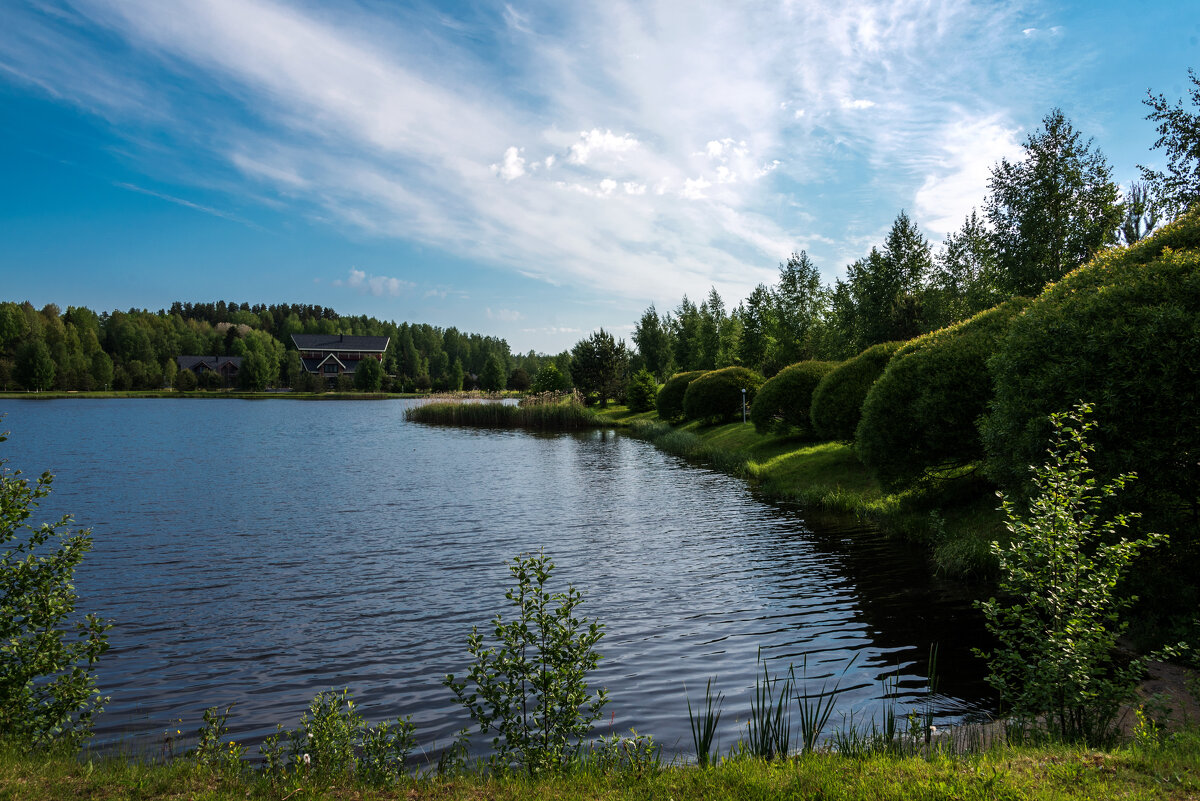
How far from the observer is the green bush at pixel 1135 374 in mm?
7820

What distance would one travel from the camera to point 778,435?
96.3 ft

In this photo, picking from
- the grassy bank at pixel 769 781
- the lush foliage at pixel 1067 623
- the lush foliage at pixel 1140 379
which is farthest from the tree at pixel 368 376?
the lush foliage at pixel 1067 623

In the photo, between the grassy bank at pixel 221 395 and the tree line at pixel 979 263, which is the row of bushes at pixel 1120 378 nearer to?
the tree line at pixel 979 263

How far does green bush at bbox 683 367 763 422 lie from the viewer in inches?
1551

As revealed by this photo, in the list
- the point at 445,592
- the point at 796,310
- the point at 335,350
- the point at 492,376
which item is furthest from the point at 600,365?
the point at 335,350

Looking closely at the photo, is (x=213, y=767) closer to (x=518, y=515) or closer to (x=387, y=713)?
(x=387, y=713)

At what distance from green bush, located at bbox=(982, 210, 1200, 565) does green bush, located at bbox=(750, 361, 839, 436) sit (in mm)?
17365

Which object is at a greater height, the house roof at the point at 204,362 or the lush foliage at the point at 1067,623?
the house roof at the point at 204,362

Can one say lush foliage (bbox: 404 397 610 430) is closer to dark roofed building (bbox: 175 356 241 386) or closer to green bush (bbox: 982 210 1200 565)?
green bush (bbox: 982 210 1200 565)

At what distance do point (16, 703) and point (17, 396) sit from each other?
11866 cm

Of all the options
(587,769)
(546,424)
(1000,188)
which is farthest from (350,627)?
(546,424)

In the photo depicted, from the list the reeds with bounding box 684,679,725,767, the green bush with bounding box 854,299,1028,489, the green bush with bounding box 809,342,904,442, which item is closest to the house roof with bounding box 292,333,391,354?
the green bush with bounding box 809,342,904,442

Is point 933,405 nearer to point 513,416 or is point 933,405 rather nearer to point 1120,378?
point 1120,378

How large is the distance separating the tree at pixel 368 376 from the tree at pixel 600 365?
59.1 metres
